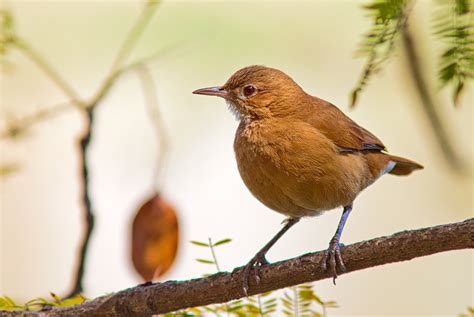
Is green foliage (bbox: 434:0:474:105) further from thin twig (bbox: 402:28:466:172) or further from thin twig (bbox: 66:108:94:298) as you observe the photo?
thin twig (bbox: 402:28:466:172)

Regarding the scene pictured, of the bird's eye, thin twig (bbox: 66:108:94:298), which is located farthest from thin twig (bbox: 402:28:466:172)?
thin twig (bbox: 66:108:94:298)

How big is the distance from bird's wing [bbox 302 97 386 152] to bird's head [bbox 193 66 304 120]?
0.24m

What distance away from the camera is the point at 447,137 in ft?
16.3

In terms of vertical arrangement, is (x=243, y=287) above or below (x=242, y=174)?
below

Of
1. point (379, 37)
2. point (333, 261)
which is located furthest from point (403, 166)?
point (379, 37)

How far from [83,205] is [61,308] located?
0.59m

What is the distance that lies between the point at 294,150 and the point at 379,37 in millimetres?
2427

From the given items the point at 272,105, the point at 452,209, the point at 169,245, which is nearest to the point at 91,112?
the point at 169,245

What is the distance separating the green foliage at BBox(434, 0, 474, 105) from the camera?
1.86m

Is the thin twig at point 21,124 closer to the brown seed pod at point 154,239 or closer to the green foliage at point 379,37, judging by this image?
the brown seed pod at point 154,239

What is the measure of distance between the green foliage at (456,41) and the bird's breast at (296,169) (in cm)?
232

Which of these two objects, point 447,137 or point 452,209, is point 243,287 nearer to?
point 447,137

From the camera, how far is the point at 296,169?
4273 millimetres

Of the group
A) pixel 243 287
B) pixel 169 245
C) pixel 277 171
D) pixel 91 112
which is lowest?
pixel 243 287
